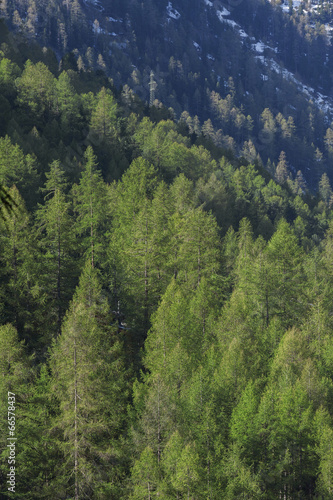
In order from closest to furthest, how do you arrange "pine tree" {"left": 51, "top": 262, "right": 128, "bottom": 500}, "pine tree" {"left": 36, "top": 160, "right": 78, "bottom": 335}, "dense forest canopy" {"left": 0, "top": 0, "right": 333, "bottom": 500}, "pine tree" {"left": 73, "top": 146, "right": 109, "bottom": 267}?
"pine tree" {"left": 51, "top": 262, "right": 128, "bottom": 500} → "dense forest canopy" {"left": 0, "top": 0, "right": 333, "bottom": 500} → "pine tree" {"left": 36, "top": 160, "right": 78, "bottom": 335} → "pine tree" {"left": 73, "top": 146, "right": 109, "bottom": 267}

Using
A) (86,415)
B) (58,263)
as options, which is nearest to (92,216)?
(58,263)

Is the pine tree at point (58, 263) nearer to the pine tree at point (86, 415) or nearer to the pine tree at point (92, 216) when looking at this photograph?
the pine tree at point (92, 216)

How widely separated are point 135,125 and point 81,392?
7386 cm

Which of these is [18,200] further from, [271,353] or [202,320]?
[271,353]

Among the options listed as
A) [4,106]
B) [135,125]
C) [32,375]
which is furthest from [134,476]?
[135,125]

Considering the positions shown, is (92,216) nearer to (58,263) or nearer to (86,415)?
(58,263)

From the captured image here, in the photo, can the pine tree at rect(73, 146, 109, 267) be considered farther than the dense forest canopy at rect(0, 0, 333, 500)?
Yes

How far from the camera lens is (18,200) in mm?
38531

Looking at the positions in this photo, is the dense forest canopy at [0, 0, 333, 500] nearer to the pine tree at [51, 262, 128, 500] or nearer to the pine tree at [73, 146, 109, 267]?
the pine tree at [51, 262, 128, 500]

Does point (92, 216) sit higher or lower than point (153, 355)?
higher

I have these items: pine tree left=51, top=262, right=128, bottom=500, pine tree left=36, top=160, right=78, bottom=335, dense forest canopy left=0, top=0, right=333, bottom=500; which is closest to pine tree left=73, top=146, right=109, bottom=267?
dense forest canopy left=0, top=0, right=333, bottom=500

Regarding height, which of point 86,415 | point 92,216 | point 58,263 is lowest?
point 86,415

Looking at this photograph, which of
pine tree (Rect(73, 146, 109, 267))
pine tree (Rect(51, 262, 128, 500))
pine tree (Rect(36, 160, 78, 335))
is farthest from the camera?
pine tree (Rect(73, 146, 109, 267))

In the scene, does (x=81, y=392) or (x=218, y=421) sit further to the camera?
(x=218, y=421)
